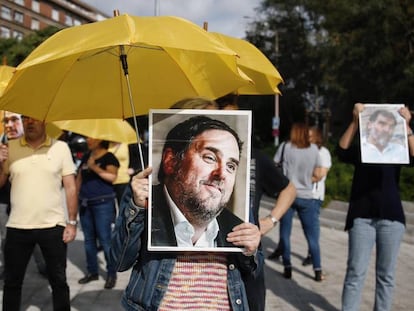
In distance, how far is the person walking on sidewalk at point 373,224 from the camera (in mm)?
3895

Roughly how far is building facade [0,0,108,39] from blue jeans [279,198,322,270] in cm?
5285

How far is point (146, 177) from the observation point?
219 centimetres

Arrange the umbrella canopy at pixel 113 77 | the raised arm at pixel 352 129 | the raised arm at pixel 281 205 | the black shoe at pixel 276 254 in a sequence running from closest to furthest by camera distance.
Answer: the umbrella canopy at pixel 113 77
the raised arm at pixel 281 205
the raised arm at pixel 352 129
the black shoe at pixel 276 254

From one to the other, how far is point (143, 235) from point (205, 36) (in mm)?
918

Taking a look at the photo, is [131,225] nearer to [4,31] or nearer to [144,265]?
[144,265]

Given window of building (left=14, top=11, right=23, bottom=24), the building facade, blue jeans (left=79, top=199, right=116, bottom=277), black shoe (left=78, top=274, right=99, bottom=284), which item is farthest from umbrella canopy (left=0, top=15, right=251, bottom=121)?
window of building (left=14, top=11, right=23, bottom=24)

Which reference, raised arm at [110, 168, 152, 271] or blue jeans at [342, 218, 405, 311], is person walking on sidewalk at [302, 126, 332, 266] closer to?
blue jeans at [342, 218, 405, 311]

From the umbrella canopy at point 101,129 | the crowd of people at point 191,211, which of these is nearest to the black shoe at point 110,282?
the crowd of people at point 191,211

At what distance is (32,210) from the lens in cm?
375

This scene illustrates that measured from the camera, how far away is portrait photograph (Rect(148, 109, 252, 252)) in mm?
2174

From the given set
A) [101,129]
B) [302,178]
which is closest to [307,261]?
[302,178]

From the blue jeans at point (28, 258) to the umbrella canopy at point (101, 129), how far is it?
1194mm

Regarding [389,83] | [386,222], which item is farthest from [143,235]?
[389,83]

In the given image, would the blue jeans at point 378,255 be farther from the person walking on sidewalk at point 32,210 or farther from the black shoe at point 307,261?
the black shoe at point 307,261
